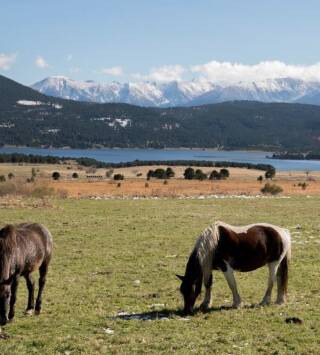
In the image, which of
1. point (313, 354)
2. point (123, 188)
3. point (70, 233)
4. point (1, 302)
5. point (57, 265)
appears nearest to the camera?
point (313, 354)

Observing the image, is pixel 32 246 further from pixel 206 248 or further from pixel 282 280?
pixel 282 280

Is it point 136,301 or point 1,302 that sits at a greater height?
point 1,302

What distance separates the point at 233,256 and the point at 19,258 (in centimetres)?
416

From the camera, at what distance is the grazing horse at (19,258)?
9727 millimetres

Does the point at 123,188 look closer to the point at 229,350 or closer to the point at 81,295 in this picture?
the point at 81,295

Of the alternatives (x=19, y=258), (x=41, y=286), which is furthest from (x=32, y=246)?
(x=41, y=286)

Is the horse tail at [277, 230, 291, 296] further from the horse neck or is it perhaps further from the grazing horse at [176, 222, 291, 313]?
the horse neck

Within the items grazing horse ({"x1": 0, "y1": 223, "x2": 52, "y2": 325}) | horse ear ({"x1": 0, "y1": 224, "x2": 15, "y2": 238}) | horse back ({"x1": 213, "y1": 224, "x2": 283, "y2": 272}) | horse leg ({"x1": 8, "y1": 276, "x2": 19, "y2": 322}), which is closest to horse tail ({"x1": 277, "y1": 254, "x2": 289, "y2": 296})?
horse back ({"x1": 213, "y1": 224, "x2": 283, "y2": 272})

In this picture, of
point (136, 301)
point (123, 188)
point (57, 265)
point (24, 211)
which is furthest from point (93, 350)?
point (123, 188)

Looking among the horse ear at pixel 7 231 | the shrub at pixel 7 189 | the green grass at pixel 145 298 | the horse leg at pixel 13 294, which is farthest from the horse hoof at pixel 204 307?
the shrub at pixel 7 189

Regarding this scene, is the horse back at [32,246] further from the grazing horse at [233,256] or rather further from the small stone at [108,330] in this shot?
the grazing horse at [233,256]

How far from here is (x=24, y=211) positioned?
33.4 m

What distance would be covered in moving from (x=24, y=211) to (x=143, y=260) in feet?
54.5

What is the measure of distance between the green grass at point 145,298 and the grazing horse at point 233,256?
47 cm
